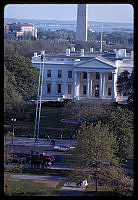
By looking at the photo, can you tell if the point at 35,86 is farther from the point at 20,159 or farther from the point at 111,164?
the point at 111,164

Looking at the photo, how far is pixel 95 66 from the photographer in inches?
828

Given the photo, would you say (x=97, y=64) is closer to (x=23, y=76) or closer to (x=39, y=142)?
(x=23, y=76)

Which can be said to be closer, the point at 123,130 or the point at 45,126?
the point at 123,130

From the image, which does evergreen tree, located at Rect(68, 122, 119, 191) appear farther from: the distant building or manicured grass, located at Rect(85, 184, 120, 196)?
the distant building

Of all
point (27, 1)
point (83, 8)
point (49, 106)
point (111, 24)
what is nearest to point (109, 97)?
point (49, 106)

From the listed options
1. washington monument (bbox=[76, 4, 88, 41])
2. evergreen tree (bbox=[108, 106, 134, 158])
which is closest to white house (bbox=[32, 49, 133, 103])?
evergreen tree (bbox=[108, 106, 134, 158])

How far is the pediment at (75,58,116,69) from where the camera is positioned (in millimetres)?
20828

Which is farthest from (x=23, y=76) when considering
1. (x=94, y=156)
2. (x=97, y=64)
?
(x=94, y=156)

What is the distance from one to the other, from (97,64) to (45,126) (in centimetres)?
753

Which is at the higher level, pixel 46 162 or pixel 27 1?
pixel 27 1

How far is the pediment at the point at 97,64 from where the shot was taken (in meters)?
20.8

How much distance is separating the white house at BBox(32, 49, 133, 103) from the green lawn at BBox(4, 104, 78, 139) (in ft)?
16.5

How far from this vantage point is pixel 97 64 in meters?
21.0
